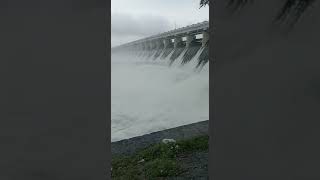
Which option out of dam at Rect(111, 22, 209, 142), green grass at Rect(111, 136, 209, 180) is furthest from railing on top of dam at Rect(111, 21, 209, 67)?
green grass at Rect(111, 136, 209, 180)

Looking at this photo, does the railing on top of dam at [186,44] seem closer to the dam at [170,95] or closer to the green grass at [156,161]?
the dam at [170,95]

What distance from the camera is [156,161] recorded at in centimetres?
873

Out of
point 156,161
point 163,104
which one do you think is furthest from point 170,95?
point 156,161

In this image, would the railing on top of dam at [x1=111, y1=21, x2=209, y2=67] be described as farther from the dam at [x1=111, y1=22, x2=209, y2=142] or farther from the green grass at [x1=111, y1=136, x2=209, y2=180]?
the green grass at [x1=111, y1=136, x2=209, y2=180]

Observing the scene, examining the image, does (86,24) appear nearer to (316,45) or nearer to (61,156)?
(61,156)

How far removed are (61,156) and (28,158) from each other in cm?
22

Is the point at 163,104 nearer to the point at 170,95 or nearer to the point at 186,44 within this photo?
the point at 170,95

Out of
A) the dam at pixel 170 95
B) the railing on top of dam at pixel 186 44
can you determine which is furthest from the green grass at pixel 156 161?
the railing on top of dam at pixel 186 44

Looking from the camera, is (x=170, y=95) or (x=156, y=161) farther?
(x=170, y=95)

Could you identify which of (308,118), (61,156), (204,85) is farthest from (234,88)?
(204,85)

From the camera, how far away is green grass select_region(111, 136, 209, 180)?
26.7 feet

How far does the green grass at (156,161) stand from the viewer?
814 centimetres

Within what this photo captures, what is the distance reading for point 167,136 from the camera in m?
12.4

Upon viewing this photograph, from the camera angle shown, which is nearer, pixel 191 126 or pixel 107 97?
pixel 107 97
